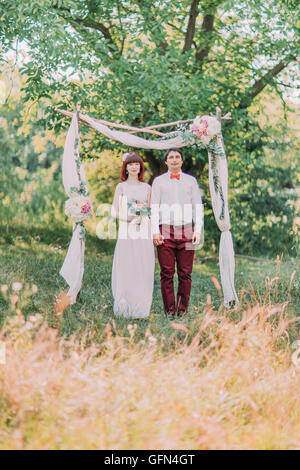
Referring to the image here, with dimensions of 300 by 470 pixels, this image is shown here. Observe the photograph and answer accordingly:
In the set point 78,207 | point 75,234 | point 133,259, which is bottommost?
point 133,259

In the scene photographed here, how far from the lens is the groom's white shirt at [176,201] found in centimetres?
575

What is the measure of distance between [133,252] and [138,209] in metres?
0.52

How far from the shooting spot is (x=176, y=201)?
19.0 ft

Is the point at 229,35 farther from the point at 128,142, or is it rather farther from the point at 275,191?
the point at 128,142

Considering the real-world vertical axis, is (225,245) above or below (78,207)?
below

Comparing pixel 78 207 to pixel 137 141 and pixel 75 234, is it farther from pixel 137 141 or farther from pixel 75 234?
pixel 137 141

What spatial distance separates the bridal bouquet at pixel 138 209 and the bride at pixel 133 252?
5 cm

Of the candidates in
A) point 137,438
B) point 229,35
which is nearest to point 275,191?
point 229,35

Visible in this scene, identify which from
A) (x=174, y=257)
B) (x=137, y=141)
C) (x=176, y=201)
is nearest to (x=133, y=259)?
(x=174, y=257)

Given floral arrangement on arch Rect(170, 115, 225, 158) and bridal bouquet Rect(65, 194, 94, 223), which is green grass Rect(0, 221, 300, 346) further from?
floral arrangement on arch Rect(170, 115, 225, 158)

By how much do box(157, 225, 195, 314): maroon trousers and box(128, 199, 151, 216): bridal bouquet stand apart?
0.86 feet

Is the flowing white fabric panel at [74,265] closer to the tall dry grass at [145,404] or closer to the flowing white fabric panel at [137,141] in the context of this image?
the flowing white fabric panel at [137,141]

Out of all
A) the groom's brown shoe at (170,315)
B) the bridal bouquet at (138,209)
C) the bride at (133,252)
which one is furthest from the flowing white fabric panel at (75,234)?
the groom's brown shoe at (170,315)

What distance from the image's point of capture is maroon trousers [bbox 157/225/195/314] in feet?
19.0
